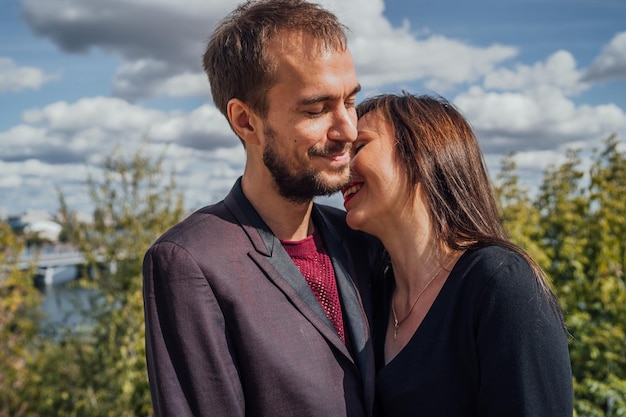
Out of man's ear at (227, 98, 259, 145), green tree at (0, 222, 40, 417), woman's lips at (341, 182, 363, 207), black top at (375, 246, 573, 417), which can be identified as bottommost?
green tree at (0, 222, 40, 417)

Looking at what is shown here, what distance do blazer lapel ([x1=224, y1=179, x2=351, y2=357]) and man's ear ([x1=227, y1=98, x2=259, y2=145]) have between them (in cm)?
22

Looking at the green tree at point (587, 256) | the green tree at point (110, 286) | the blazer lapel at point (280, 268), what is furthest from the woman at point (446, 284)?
the green tree at point (110, 286)

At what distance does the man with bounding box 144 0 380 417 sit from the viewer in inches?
74.1

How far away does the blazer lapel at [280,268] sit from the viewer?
6.76ft

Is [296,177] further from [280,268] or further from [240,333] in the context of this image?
[240,333]

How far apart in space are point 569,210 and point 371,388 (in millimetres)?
5517

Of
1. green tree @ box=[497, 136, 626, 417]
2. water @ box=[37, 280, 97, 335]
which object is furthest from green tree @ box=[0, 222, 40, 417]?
green tree @ box=[497, 136, 626, 417]

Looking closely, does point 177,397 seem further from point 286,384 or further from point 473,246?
point 473,246

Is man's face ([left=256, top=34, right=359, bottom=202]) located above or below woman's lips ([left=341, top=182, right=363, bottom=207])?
above

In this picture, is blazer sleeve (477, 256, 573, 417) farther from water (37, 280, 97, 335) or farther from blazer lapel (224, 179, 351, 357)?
water (37, 280, 97, 335)

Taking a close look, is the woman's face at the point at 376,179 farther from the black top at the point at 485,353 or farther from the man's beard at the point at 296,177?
the black top at the point at 485,353

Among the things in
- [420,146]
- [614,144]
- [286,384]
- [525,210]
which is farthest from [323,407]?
[525,210]

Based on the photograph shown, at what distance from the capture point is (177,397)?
186 cm

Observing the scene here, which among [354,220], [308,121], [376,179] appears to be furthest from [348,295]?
[308,121]
